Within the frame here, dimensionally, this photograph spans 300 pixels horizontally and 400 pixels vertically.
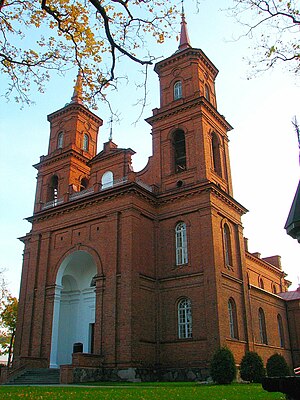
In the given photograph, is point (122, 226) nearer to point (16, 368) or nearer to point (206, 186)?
point (206, 186)

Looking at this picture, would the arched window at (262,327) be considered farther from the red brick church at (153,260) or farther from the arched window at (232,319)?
the arched window at (232,319)

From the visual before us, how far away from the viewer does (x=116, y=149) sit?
3184 cm

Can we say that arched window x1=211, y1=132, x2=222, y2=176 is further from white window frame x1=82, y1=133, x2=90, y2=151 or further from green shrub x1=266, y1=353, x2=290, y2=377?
green shrub x1=266, y1=353, x2=290, y2=377

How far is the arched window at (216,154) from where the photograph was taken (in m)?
30.6

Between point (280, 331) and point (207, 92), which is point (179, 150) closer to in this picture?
point (207, 92)

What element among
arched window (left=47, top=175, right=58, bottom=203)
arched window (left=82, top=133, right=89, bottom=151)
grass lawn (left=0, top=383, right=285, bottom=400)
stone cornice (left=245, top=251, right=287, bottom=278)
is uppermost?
arched window (left=82, top=133, right=89, bottom=151)

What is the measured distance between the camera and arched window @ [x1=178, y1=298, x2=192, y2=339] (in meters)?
25.0

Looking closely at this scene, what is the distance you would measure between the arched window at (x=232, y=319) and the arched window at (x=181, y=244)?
3787mm

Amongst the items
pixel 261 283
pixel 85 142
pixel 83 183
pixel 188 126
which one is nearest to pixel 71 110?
pixel 85 142

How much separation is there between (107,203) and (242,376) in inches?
500

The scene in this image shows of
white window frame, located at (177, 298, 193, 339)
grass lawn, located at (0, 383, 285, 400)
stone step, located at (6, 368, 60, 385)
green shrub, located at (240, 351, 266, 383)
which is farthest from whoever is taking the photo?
white window frame, located at (177, 298, 193, 339)

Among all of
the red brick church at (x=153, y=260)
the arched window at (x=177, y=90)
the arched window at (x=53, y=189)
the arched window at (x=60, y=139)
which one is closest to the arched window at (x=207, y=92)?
the red brick church at (x=153, y=260)

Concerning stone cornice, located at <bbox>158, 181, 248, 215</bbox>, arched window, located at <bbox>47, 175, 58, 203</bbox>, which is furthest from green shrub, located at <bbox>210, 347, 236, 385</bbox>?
arched window, located at <bbox>47, 175, 58, 203</bbox>

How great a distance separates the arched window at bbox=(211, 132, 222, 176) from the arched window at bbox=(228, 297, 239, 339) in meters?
9.00
